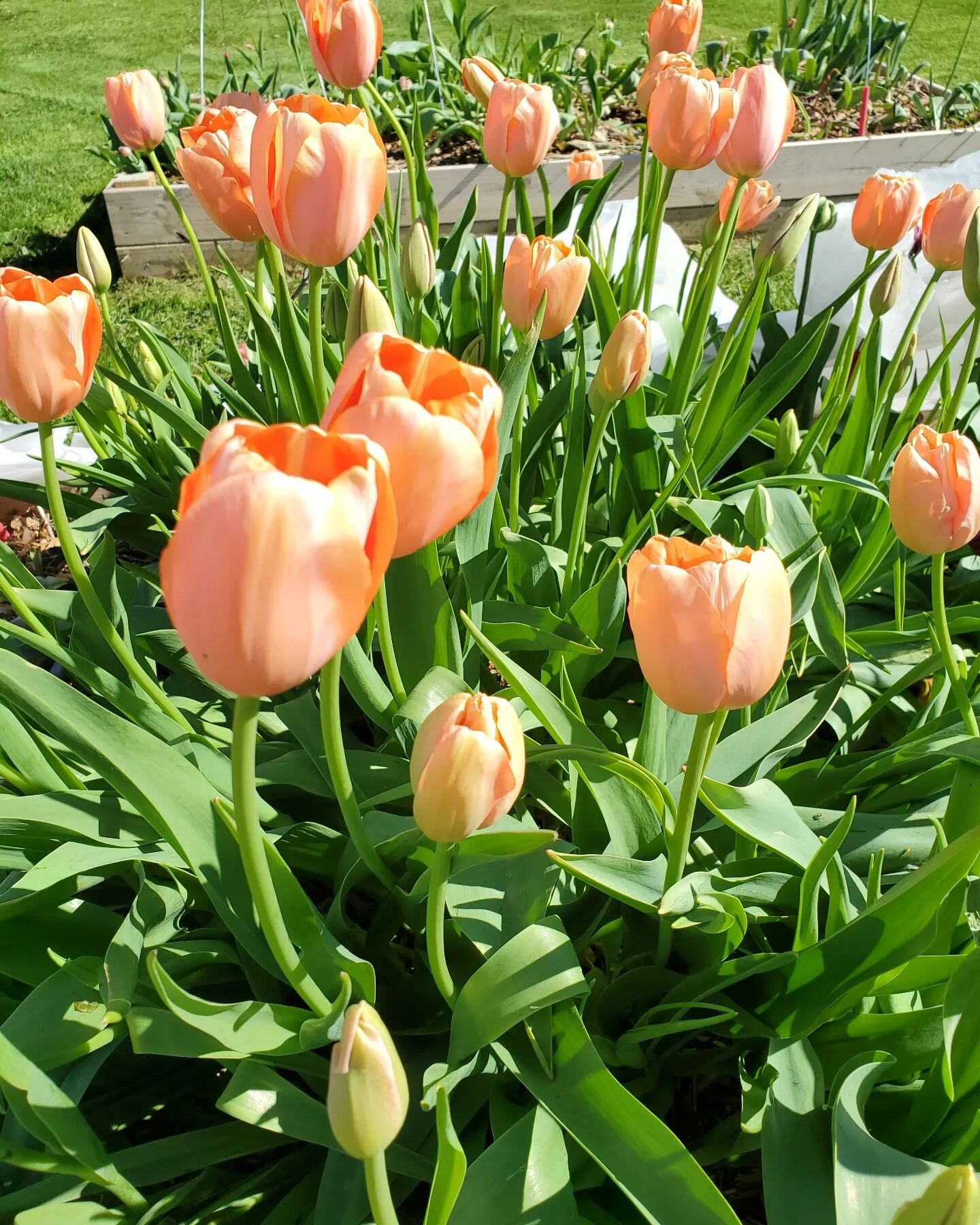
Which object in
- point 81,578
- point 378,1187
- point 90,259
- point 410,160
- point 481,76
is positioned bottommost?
point 378,1187

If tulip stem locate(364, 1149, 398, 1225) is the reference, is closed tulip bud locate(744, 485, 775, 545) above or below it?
above

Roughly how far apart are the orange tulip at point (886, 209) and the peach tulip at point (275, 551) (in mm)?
Answer: 1035

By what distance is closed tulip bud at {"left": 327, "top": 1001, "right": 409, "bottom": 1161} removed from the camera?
505 millimetres

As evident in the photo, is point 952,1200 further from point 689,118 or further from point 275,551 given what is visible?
point 689,118

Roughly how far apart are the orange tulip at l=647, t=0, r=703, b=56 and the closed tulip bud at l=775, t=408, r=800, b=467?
571mm

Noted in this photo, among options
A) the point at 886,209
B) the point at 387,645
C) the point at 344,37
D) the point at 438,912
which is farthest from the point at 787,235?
the point at 438,912

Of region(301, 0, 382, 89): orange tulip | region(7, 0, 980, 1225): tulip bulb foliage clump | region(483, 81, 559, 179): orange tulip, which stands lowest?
region(7, 0, 980, 1225): tulip bulb foliage clump

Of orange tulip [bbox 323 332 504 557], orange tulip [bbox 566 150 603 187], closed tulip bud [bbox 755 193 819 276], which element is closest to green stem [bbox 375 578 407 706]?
orange tulip [bbox 323 332 504 557]

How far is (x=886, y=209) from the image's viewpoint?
127 cm

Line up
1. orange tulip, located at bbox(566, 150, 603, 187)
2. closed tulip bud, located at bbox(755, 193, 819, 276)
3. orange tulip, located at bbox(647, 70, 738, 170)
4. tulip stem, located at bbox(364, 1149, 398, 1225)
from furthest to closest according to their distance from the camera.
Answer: orange tulip, located at bbox(566, 150, 603, 187)
closed tulip bud, located at bbox(755, 193, 819, 276)
orange tulip, located at bbox(647, 70, 738, 170)
tulip stem, located at bbox(364, 1149, 398, 1225)

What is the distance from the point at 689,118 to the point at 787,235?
222 mm

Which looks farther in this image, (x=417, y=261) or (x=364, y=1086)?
(x=417, y=261)

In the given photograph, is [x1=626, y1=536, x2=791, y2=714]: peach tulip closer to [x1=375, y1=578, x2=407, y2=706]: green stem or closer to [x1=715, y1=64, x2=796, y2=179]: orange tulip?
[x1=375, y1=578, x2=407, y2=706]: green stem

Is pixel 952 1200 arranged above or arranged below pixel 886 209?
below
